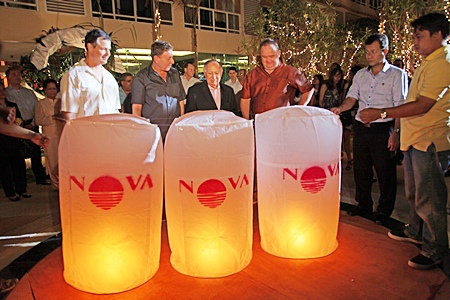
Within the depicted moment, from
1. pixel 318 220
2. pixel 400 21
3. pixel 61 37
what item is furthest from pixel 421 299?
pixel 400 21

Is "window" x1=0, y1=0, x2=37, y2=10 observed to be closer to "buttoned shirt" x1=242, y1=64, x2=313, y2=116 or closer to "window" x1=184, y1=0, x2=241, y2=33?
"window" x1=184, y1=0, x2=241, y2=33

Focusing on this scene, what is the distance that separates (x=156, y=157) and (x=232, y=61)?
11844 mm

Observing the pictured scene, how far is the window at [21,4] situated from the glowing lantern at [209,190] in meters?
8.42

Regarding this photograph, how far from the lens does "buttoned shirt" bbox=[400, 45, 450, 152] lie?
1988 millimetres

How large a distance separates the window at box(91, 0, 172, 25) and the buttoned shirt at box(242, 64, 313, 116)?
7778 mm

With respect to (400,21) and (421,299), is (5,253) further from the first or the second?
(400,21)

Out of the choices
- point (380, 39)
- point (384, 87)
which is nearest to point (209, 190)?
point (384, 87)

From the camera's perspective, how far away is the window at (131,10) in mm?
9945

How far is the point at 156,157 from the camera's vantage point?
1918 mm

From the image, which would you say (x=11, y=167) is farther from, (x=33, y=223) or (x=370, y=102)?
(x=370, y=102)

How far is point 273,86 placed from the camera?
293cm

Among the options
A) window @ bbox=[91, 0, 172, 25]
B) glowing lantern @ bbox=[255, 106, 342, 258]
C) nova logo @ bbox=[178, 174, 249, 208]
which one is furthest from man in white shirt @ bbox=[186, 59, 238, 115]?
window @ bbox=[91, 0, 172, 25]

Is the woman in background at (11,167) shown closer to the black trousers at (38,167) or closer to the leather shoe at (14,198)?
the leather shoe at (14,198)

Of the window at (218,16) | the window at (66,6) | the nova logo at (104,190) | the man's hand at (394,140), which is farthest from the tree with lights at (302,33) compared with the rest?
the nova logo at (104,190)
